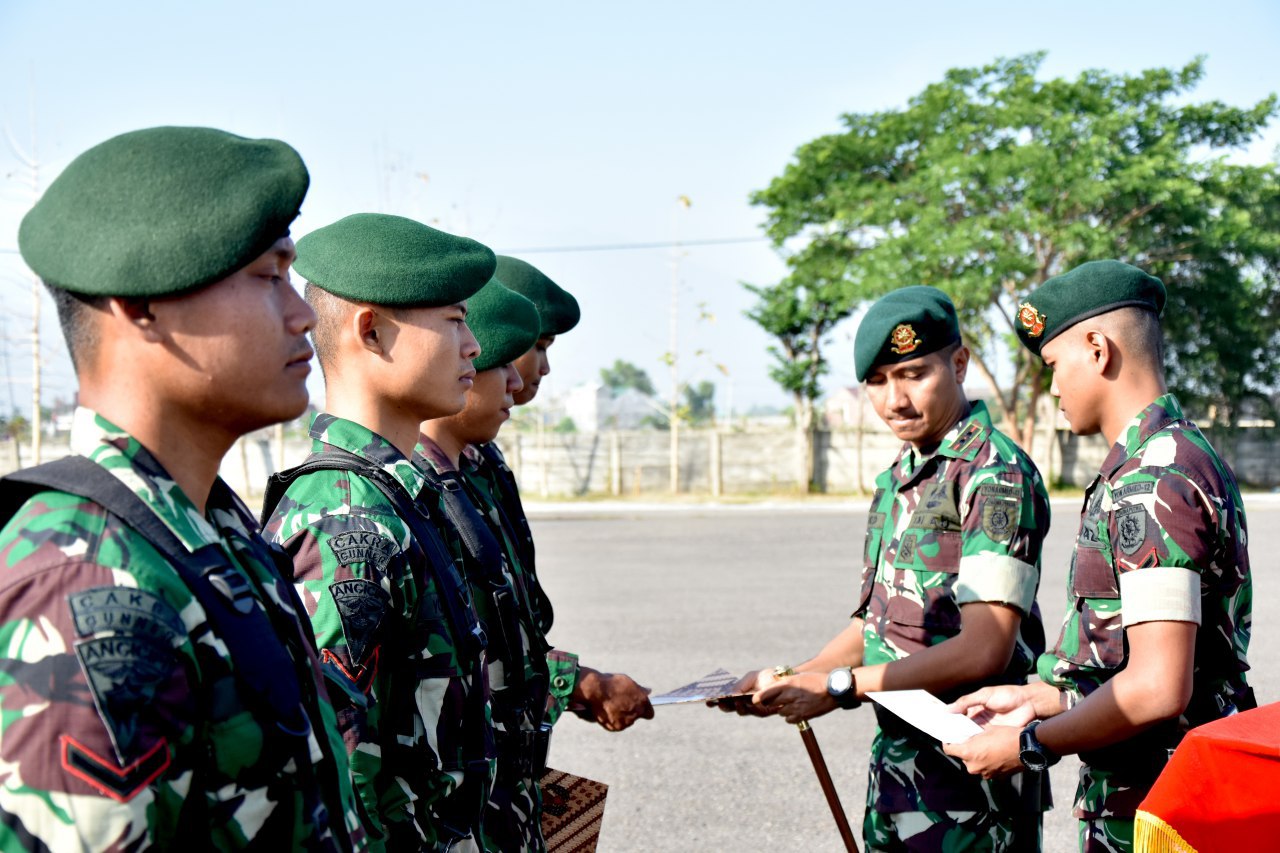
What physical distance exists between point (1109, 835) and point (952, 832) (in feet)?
1.32

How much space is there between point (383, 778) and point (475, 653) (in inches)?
9.9

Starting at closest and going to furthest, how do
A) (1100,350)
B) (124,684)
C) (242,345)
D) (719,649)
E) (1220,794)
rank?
(124,684) < (242,345) < (1220,794) < (1100,350) < (719,649)

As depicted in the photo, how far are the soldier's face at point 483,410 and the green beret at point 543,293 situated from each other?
1.88ft

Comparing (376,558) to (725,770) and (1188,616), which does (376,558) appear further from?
(725,770)

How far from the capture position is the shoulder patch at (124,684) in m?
1.03

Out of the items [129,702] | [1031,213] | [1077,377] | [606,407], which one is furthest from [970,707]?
[606,407]

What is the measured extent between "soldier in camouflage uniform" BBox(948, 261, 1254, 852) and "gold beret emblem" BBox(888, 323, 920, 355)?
1.28 ft

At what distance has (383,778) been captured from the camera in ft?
5.79

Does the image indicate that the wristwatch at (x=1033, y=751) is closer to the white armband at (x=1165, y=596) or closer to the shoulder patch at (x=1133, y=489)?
the white armband at (x=1165, y=596)

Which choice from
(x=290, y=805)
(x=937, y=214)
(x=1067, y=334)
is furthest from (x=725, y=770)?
(x=937, y=214)

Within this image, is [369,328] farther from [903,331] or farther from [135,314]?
[903,331]

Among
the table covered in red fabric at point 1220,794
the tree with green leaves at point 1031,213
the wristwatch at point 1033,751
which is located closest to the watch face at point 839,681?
the wristwatch at point 1033,751

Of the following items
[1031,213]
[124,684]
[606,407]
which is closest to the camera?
[124,684]

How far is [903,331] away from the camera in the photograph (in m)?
3.02
